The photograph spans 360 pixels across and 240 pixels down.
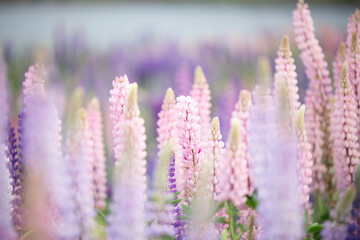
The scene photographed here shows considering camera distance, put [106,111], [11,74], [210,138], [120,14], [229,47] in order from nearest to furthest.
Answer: [210,138], [106,111], [11,74], [229,47], [120,14]

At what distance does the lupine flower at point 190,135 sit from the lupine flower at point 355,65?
46 cm

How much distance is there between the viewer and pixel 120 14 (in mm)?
8594

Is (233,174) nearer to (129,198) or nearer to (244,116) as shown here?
(244,116)

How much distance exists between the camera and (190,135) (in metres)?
1.01

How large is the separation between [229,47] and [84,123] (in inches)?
142

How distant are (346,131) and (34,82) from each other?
0.74 metres

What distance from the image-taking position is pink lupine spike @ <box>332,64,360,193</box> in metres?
1.10

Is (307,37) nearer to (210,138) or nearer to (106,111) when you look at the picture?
(210,138)

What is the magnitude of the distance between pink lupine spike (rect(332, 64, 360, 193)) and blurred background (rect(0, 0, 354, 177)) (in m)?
0.54

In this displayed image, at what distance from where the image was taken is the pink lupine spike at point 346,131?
3.62 ft

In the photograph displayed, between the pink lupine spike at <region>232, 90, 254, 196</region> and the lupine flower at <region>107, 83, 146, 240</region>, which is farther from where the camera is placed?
the pink lupine spike at <region>232, 90, 254, 196</region>

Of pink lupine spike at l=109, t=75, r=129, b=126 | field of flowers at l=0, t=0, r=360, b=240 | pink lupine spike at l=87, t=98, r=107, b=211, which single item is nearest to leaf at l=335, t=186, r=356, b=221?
field of flowers at l=0, t=0, r=360, b=240

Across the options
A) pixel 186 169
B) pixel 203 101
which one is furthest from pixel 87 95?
pixel 186 169

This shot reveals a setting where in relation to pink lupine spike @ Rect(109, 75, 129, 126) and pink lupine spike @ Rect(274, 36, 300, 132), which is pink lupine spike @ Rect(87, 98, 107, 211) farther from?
pink lupine spike @ Rect(274, 36, 300, 132)
